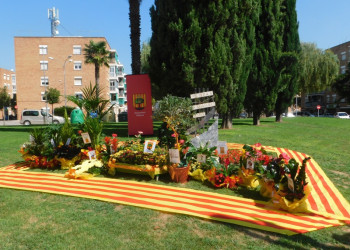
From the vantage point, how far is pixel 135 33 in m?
14.9

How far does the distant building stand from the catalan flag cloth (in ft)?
198

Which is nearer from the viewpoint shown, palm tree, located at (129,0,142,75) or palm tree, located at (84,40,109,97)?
palm tree, located at (129,0,142,75)

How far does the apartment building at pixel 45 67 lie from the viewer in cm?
4366

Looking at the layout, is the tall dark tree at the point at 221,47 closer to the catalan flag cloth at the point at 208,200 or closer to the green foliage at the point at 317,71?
the catalan flag cloth at the point at 208,200

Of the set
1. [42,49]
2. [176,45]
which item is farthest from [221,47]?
[42,49]

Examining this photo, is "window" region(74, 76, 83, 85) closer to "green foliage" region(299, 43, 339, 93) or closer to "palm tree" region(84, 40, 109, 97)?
"palm tree" region(84, 40, 109, 97)

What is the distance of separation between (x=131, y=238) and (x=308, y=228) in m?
2.39

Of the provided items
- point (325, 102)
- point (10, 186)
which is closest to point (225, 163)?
point (10, 186)

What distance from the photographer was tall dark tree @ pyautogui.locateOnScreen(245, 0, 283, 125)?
1830cm

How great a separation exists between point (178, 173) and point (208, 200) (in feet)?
3.61

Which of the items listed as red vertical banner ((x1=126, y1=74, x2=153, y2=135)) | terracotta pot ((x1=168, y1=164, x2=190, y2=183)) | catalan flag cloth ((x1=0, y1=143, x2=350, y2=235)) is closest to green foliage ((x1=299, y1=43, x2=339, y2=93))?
red vertical banner ((x1=126, y1=74, x2=153, y2=135))

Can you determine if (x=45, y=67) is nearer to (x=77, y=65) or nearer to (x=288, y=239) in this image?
(x=77, y=65)

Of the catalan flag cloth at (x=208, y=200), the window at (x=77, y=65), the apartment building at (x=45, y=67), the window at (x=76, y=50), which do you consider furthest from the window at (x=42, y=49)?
the catalan flag cloth at (x=208, y=200)

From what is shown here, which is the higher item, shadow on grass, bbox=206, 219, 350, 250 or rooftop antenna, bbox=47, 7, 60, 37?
rooftop antenna, bbox=47, 7, 60, 37
